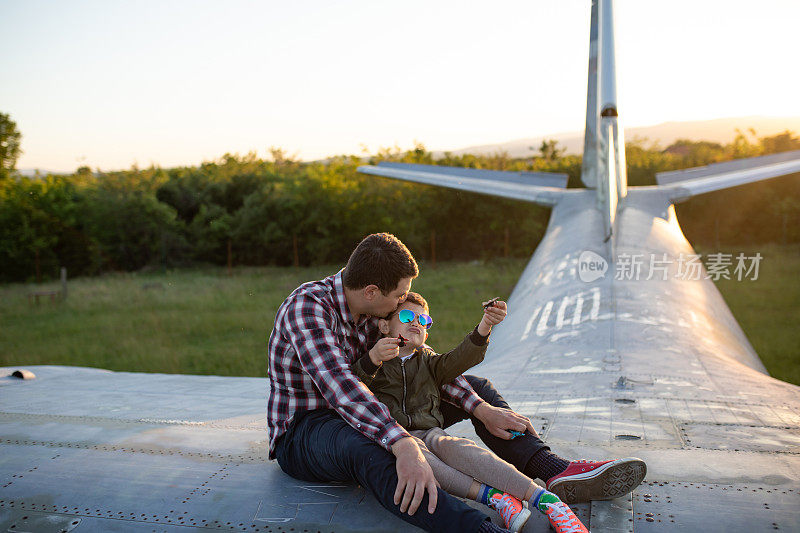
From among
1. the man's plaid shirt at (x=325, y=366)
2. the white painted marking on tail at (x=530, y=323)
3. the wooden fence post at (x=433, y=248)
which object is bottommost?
the wooden fence post at (x=433, y=248)

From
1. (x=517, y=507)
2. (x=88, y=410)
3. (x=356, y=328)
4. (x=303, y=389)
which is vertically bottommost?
(x=88, y=410)

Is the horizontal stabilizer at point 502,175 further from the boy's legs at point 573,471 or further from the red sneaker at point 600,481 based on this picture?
the red sneaker at point 600,481

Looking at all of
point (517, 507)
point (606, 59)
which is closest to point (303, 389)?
point (517, 507)

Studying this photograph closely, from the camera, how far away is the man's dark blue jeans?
146 inches

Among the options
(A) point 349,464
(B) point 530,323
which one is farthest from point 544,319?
(A) point 349,464

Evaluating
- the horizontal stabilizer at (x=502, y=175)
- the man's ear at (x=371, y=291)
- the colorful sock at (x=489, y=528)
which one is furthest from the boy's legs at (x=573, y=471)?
the horizontal stabilizer at (x=502, y=175)

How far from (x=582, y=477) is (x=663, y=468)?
0.81 metres

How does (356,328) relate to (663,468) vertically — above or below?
above

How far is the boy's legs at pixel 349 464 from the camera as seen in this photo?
2980 millimetres

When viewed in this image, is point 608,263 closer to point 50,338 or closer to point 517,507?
point 517,507

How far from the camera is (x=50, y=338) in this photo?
17406 mm

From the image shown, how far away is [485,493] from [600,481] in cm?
63

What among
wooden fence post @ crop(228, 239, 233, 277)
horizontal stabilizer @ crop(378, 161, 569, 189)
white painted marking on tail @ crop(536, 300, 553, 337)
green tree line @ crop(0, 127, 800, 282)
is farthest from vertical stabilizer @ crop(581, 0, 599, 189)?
wooden fence post @ crop(228, 239, 233, 277)

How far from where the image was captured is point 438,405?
3.93m
